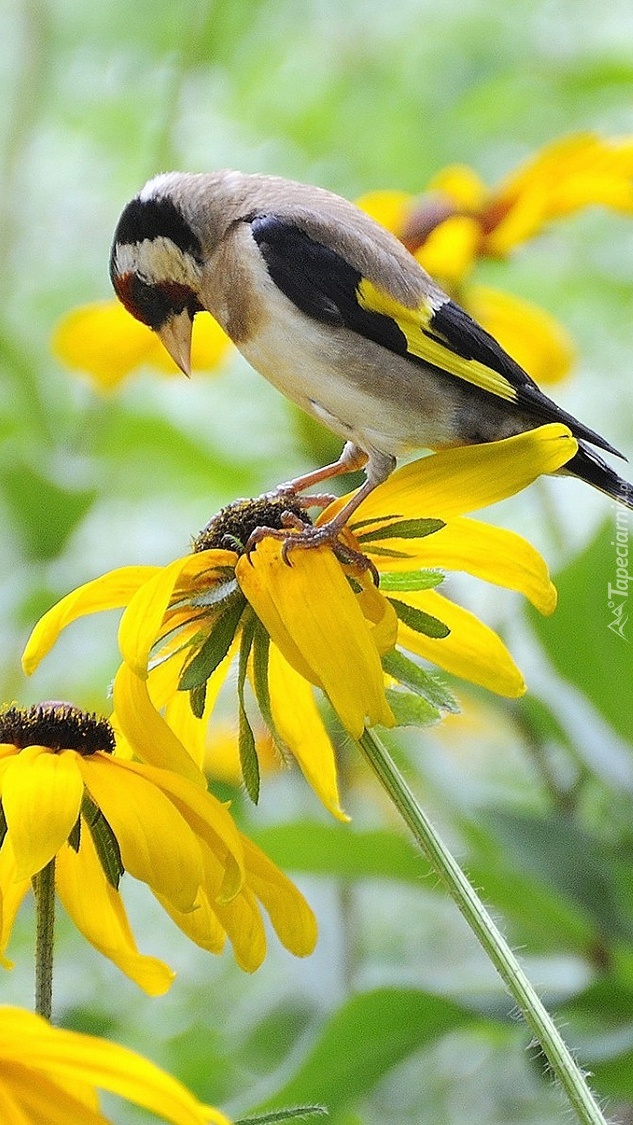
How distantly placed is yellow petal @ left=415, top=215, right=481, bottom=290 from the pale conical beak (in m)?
0.33

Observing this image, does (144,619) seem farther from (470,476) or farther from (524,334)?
(524,334)

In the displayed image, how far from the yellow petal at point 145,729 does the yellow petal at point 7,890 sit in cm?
6

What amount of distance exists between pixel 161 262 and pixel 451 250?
0.39 m

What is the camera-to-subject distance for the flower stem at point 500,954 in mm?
417

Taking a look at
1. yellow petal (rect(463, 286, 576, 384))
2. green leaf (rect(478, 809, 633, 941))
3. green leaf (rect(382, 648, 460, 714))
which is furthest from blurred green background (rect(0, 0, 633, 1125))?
green leaf (rect(382, 648, 460, 714))

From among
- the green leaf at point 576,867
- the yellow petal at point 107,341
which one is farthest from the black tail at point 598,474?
the yellow petal at point 107,341

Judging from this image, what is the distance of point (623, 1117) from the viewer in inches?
33.5

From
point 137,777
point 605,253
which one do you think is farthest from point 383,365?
point 605,253

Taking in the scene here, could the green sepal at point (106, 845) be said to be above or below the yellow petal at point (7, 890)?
above

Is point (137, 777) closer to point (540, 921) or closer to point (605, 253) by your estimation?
point (540, 921)

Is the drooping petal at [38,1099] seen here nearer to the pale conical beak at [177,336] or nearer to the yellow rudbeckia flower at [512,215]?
the pale conical beak at [177,336]

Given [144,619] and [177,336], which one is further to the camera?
[177,336]

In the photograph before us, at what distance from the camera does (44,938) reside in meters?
0.46

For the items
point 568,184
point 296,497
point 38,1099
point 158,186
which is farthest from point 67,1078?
point 568,184
